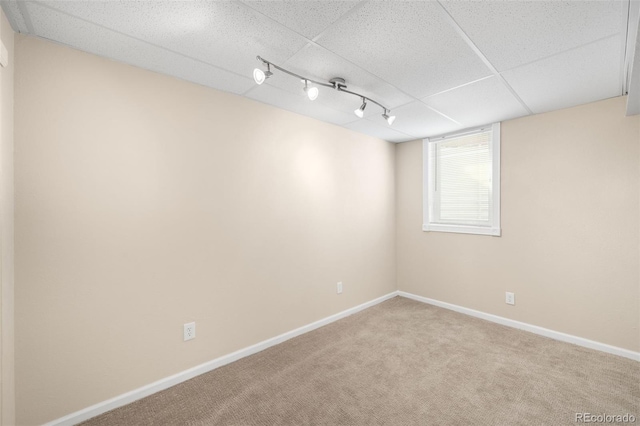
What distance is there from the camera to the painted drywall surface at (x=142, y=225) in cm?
169

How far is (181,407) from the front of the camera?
194 cm

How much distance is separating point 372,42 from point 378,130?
1.96 meters

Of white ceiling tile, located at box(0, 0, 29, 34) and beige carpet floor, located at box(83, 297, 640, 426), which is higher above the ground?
white ceiling tile, located at box(0, 0, 29, 34)

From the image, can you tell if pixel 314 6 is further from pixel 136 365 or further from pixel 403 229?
pixel 403 229

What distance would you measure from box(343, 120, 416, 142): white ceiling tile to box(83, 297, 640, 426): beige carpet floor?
2424 millimetres

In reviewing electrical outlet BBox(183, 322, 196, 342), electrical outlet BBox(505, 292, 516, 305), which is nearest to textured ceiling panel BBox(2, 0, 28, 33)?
electrical outlet BBox(183, 322, 196, 342)

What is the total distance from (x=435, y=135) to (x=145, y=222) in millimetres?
3571

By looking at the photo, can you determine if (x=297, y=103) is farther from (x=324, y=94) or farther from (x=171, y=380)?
(x=171, y=380)

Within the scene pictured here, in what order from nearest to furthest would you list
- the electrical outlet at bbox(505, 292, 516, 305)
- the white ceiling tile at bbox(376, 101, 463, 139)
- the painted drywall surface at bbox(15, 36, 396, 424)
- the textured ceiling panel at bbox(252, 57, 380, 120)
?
the painted drywall surface at bbox(15, 36, 396, 424) → the textured ceiling panel at bbox(252, 57, 380, 120) → the white ceiling tile at bbox(376, 101, 463, 139) → the electrical outlet at bbox(505, 292, 516, 305)

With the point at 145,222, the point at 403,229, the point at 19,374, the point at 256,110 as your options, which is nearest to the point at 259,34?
the point at 256,110

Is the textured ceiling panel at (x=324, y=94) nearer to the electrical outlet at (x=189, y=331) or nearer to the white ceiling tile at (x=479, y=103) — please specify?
the white ceiling tile at (x=479, y=103)

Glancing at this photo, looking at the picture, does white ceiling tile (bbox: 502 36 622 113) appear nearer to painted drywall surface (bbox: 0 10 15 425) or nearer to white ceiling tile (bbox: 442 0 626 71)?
white ceiling tile (bbox: 442 0 626 71)

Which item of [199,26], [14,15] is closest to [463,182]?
[199,26]

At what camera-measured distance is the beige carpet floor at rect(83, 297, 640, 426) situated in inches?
73.2
